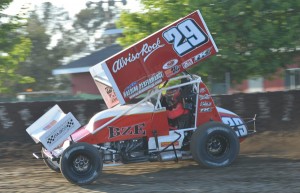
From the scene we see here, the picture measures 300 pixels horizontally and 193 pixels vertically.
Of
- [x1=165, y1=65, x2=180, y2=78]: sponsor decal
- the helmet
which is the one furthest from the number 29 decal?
the helmet

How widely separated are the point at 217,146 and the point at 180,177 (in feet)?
3.82

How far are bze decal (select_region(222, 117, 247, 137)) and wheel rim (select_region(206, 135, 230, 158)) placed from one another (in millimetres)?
574

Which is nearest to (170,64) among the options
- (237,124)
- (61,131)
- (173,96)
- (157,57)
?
(157,57)

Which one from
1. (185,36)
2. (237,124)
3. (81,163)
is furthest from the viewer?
(237,124)

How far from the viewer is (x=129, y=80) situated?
9.45 metres

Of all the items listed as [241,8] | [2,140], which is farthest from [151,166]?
[241,8]

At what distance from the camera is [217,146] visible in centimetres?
991

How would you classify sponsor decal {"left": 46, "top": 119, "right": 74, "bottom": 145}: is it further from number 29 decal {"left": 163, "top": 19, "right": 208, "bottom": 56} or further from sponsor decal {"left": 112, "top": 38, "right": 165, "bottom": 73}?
number 29 decal {"left": 163, "top": 19, "right": 208, "bottom": 56}

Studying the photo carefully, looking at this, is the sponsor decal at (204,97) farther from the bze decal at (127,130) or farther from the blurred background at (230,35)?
the blurred background at (230,35)

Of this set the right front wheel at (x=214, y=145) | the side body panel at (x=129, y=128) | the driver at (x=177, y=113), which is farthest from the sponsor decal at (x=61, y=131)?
the right front wheel at (x=214, y=145)

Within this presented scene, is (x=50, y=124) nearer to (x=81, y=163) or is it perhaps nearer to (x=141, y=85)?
(x=81, y=163)

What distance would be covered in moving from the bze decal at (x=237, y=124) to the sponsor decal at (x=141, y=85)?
68.1 inches

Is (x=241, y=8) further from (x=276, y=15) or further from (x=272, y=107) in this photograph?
(x=272, y=107)

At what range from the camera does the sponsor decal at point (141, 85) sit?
944cm
